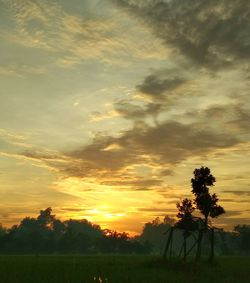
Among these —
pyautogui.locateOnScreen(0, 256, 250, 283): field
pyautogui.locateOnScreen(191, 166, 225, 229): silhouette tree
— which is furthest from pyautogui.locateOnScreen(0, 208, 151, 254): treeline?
pyautogui.locateOnScreen(0, 256, 250, 283): field

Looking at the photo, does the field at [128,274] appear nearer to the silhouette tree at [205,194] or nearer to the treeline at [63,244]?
the silhouette tree at [205,194]

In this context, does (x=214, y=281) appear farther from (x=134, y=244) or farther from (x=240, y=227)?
(x=240, y=227)

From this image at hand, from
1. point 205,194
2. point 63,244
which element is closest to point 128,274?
point 205,194

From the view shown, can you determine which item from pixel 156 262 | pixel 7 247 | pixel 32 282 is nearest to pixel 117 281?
pixel 32 282

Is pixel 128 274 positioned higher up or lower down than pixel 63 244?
lower down

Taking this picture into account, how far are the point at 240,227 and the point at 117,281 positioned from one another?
479ft

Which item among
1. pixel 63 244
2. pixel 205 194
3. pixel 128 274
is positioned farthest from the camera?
pixel 63 244

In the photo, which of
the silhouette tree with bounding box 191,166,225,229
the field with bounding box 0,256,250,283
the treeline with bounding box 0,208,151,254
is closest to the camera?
the field with bounding box 0,256,250,283

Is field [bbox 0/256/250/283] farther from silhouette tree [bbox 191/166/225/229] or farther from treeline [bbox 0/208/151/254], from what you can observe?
treeline [bbox 0/208/151/254]

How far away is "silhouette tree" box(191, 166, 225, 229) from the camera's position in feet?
161

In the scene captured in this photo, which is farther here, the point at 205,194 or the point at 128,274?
the point at 205,194

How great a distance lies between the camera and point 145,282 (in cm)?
2200

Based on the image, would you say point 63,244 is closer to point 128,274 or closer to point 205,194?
point 205,194

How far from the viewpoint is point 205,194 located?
163 ft
